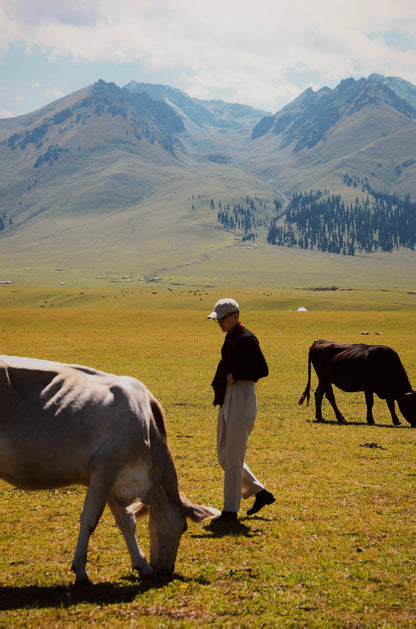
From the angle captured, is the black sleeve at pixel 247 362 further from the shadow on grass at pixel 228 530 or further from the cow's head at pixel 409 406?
the cow's head at pixel 409 406

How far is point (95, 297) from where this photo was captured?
10631 cm

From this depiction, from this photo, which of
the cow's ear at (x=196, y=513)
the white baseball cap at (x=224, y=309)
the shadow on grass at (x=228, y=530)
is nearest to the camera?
the cow's ear at (x=196, y=513)

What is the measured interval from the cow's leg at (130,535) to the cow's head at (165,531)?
0.13 metres

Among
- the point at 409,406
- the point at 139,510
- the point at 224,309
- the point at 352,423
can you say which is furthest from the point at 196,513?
the point at 409,406

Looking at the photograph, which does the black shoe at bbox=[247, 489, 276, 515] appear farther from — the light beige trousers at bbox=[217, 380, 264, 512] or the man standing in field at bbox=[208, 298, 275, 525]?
the light beige trousers at bbox=[217, 380, 264, 512]

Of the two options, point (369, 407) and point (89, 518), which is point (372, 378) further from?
point (89, 518)

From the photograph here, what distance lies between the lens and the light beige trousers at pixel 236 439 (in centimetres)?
1002

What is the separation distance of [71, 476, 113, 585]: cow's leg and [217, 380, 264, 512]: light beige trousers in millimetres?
3229

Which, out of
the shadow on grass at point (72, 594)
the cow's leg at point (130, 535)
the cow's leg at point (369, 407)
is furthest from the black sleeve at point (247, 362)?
the cow's leg at point (369, 407)

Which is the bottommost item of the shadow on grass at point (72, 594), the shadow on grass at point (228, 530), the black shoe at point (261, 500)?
the shadow on grass at point (228, 530)

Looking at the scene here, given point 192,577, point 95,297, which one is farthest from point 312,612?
point 95,297

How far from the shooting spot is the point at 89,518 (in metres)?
7.17

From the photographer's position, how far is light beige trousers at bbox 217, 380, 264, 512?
1002 cm

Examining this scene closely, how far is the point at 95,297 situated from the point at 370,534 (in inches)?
3928
